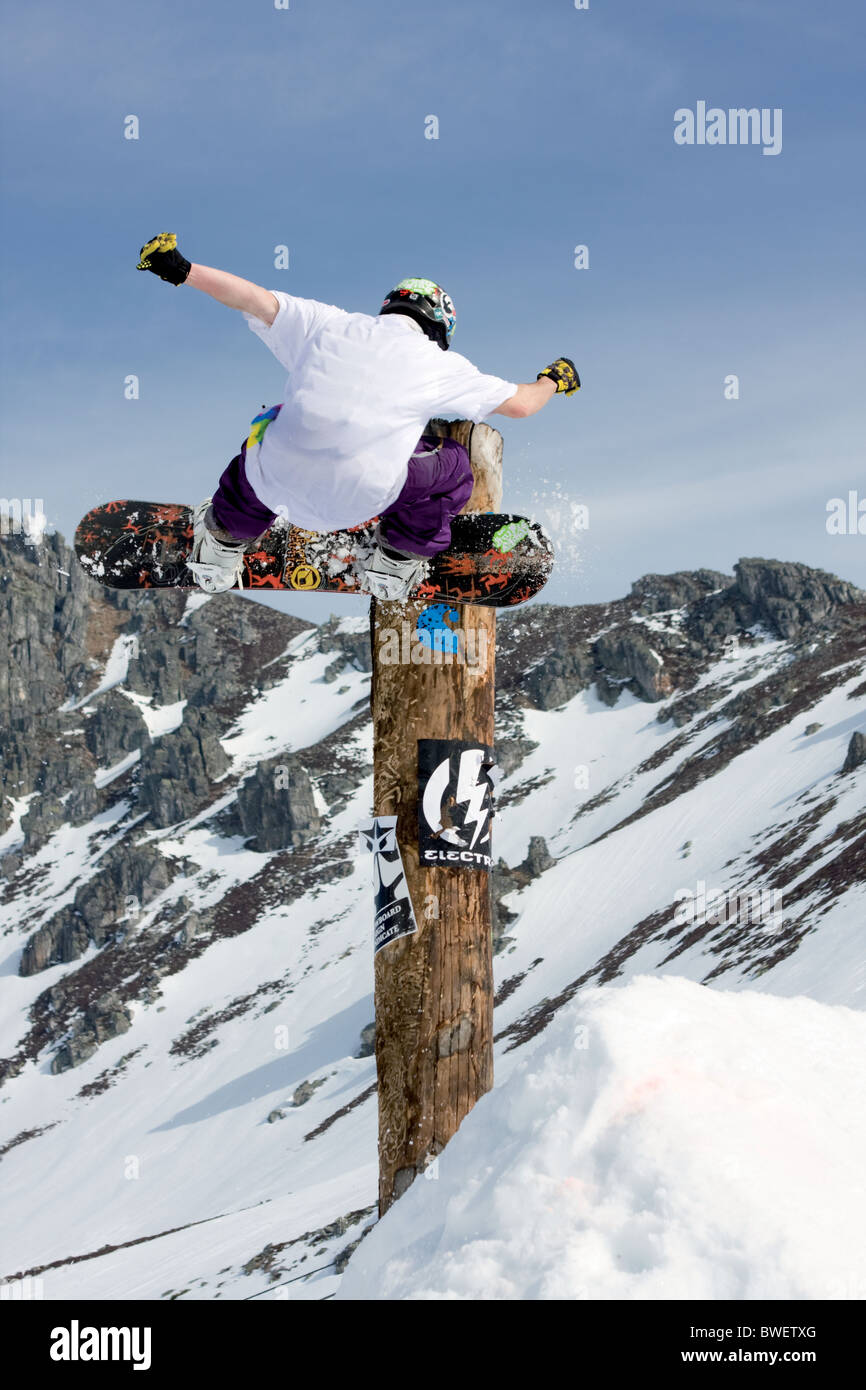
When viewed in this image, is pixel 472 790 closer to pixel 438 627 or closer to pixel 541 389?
pixel 438 627

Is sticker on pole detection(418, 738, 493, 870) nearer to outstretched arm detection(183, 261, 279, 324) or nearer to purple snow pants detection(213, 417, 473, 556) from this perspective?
purple snow pants detection(213, 417, 473, 556)

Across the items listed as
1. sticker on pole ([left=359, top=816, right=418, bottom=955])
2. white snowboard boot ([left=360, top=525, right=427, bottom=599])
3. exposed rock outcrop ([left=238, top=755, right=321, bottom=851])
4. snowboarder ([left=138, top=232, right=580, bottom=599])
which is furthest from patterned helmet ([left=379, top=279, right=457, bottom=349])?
exposed rock outcrop ([left=238, top=755, right=321, bottom=851])

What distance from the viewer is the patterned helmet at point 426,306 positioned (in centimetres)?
459

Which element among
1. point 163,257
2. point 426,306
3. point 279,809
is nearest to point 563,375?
point 426,306

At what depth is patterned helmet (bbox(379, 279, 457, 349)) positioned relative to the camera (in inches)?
181

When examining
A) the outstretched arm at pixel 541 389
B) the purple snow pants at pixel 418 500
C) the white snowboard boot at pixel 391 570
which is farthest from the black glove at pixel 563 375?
the white snowboard boot at pixel 391 570

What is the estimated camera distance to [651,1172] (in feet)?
11.2

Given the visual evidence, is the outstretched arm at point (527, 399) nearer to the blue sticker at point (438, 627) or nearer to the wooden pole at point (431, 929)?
the wooden pole at point (431, 929)

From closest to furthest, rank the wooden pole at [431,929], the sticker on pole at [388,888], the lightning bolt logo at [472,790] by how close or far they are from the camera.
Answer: the wooden pole at [431,929] → the sticker on pole at [388,888] → the lightning bolt logo at [472,790]

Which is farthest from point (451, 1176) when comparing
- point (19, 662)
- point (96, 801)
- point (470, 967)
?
point (19, 662)

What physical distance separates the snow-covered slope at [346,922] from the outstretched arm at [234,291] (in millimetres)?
3089
